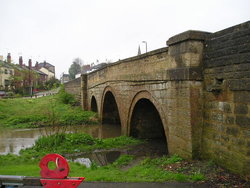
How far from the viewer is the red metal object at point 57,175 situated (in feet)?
9.86

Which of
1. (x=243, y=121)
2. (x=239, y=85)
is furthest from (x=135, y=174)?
(x=239, y=85)

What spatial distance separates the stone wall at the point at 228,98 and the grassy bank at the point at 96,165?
0.79 metres

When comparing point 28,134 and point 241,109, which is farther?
point 28,134

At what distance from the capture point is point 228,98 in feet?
16.1

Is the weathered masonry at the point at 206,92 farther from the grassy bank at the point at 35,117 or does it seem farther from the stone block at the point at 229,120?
the grassy bank at the point at 35,117

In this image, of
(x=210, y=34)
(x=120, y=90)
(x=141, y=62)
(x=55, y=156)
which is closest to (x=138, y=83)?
(x=141, y=62)

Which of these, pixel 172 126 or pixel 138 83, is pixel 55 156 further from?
pixel 138 83

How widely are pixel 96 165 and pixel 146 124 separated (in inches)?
164

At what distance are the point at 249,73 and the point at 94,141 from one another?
6.82 meters

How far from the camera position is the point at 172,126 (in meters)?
6.52

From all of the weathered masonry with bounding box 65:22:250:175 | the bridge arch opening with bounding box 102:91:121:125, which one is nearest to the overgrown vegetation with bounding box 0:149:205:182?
the weathered masonry with bounding box 65:22:250:175

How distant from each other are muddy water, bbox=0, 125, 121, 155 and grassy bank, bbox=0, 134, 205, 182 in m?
0.96

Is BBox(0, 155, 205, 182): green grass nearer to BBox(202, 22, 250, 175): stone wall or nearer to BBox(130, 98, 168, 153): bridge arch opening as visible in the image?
BBox(202, 22, 250, 175): stone wall

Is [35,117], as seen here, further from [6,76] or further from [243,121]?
[6,76]
